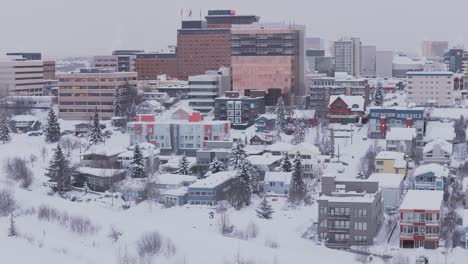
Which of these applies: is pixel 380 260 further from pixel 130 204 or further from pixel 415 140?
pixel 415 140

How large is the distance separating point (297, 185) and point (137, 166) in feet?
19.5

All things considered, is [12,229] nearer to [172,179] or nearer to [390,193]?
[172,179]

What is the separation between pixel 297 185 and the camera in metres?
27.5

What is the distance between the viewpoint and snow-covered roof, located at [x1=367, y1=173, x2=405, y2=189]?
25.6 m

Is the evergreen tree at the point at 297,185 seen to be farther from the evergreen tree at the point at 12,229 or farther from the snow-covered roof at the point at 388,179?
the evergreen tree at the point at 12,229

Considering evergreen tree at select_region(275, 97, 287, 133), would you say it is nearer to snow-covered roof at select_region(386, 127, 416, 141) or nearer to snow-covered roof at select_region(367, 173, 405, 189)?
snow-covered roof at select_region(386, 127, 416, 141)

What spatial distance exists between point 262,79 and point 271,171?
59.6 ft

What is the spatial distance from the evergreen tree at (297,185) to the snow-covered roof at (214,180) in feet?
6.70

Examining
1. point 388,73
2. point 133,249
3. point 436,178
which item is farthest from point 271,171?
point 388,73

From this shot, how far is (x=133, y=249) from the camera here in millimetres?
21812

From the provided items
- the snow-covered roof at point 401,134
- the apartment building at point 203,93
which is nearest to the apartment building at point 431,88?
the apartment building at point 203,93

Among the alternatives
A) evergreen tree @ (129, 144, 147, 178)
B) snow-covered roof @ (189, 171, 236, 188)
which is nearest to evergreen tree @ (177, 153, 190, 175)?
evergreen tree @ (129, 144, 147, 178)

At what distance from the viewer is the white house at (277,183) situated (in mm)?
28000

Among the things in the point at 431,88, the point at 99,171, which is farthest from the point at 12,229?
the point at 431,88
